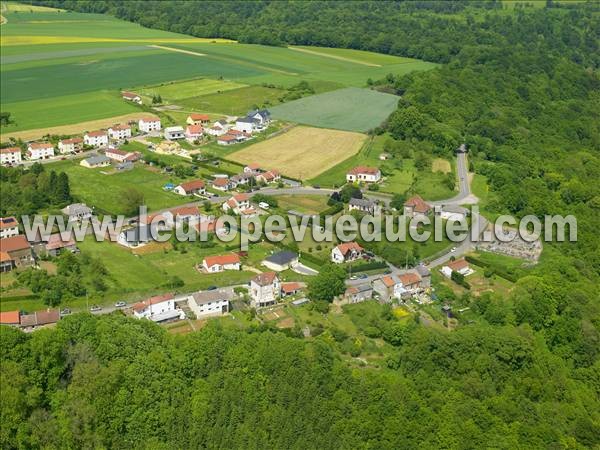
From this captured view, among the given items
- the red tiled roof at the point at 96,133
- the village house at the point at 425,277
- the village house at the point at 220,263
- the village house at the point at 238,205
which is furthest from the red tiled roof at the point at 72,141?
the village house at the point at 425,277

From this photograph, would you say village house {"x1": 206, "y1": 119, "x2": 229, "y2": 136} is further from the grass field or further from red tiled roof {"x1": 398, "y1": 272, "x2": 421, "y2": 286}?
red tiled roof {"x1": 398, "y1": 272, "x2": 421, "y2": 286}

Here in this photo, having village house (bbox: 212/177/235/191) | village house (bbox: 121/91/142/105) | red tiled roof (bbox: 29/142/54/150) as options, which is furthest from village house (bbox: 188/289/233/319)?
village house (bbox: 121/91/142/105)

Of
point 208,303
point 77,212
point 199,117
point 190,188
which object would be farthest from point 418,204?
point 199,117

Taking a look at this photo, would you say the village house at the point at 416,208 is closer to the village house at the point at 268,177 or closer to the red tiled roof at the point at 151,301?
the village house at the point at 268,177

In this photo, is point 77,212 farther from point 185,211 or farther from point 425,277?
point 425,277

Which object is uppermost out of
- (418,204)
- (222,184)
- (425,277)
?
(418,204)

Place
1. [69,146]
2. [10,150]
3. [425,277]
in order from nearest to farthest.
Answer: [425,277] < [10,150] < [69,146]

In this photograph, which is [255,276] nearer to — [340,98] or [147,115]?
[147,115]

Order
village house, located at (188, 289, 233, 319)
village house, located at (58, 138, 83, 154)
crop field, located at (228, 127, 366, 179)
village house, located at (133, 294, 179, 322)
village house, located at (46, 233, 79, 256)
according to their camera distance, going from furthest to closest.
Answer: village house, located at (58, 138, 83, 154) → crop field, located at (228, 127, 366, 179) → village house, located at (46, 233, 79, 256) → village house, located at (188, 289, 233, 319) → village house, located at (133, 294, 179, 322)
